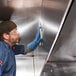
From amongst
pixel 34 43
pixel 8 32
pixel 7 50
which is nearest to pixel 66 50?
pixel 7 50

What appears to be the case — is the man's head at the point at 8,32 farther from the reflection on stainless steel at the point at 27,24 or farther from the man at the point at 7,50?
the reflection on stainless steel at the point at 27,24

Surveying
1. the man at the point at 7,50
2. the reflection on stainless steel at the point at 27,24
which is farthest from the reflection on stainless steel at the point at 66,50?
the reflection on stainless steel at the point at 27,24

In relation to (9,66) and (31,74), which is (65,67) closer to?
(9,66)

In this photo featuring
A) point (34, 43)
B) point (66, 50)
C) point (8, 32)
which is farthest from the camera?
point (34, 43)

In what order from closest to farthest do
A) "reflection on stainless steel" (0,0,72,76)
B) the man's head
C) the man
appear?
the man, the man's head, "reflection on stainless steel" (0,0,72,76)

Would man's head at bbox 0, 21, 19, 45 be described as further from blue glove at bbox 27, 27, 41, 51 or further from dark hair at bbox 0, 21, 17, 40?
blue glove at bbox 27, 27, 41, 51

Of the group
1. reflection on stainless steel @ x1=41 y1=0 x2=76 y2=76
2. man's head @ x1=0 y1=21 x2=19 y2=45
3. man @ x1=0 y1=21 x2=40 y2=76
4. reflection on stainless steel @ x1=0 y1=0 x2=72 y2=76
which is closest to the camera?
reflection on stainless steel @ x1=41 y1=0 x2=76 y2=76

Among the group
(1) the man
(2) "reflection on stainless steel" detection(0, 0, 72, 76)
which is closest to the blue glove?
(2) "reflection on stainless steel" detection(0, 0, 72, 76)

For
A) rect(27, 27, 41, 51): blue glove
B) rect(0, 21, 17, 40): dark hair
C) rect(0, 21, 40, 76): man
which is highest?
rect(0, 21, 17, 40): dark hair

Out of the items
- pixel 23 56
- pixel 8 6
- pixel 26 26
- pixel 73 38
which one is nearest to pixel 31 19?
pixel 26 26

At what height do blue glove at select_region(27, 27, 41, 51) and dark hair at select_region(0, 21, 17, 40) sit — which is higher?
dark hair at select_region(0, 21, 17, 40)

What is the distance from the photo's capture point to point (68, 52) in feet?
3.19

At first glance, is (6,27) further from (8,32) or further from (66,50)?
(66,50)

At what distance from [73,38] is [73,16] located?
0.61ft
